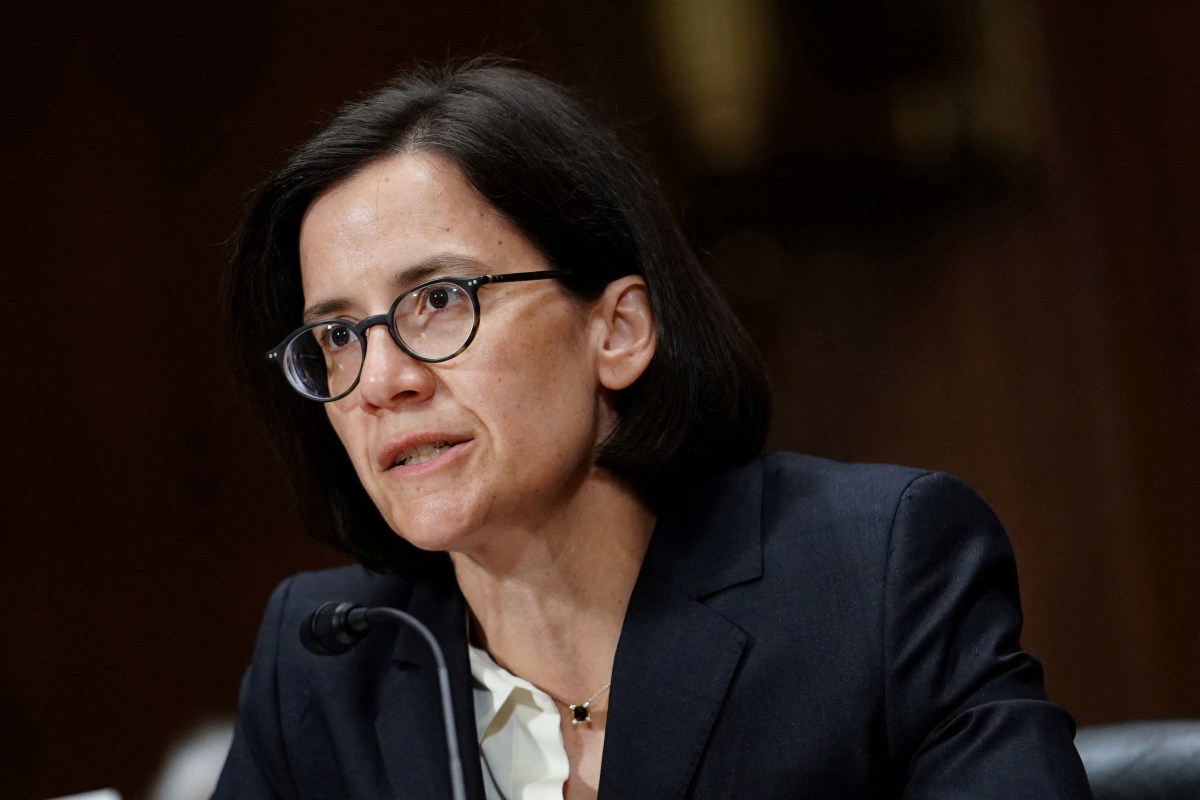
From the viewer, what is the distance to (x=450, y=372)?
1.68 m

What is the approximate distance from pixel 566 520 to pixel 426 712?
0.36 meters

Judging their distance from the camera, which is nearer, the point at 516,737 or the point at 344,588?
the point at 516,737

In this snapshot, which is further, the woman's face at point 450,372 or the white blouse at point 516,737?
the white blouse at point 516,737

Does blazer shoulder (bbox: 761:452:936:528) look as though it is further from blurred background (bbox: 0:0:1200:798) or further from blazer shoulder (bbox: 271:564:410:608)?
blurred background (bbox: 0:0:1200:798)

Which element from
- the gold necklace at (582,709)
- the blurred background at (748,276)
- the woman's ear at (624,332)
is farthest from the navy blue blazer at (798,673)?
the blurred background at (748,276)

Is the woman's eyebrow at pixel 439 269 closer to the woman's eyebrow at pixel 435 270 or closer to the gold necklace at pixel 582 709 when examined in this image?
the woman's eyebrow at pixel 435 270

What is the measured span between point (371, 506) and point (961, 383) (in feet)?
5.29

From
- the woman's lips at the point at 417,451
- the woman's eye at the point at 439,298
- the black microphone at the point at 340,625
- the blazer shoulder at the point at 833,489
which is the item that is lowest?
the blazer shoulder at the point at 833,489

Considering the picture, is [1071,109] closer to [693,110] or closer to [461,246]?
[693,110]

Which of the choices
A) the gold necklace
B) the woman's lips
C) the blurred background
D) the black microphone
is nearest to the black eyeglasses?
the woman's lips

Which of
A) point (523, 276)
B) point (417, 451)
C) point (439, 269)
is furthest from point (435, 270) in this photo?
point (417, 451)

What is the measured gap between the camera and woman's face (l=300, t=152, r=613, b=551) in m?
1.69

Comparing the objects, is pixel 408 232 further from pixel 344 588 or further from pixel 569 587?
pixel 344 588

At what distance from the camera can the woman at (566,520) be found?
64.7 inches
